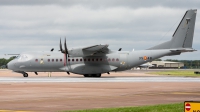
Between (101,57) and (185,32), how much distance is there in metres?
12.5

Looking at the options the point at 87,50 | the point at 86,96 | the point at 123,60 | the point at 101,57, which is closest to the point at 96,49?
the point at 87,50

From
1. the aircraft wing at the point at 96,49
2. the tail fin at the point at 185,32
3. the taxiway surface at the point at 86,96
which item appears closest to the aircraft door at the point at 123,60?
the aircraft wing at the point at 96,49

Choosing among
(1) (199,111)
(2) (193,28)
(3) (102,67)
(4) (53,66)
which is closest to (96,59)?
(3) (102,67)

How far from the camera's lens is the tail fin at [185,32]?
190ft

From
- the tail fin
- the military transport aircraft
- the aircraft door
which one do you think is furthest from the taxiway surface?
→ the aircraft door

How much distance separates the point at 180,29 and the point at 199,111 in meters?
50.9

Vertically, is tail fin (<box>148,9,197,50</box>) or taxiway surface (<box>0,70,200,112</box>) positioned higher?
tail fin (<box>148,9,197,50</box>)

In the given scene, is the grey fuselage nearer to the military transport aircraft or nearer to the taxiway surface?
the military transport aircraft

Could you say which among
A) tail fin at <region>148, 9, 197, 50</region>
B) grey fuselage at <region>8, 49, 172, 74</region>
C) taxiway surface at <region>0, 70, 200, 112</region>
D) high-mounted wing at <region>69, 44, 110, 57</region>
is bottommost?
taxiway surface at <region>0, 70, 200, 112</region>

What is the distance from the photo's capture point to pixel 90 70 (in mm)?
59625

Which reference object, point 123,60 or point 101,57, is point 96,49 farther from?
point 123,60

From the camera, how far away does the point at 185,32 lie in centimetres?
5809

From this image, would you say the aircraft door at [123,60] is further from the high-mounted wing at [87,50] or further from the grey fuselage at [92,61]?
the high-mounted wing at [87,50]

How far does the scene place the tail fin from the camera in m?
58.0
